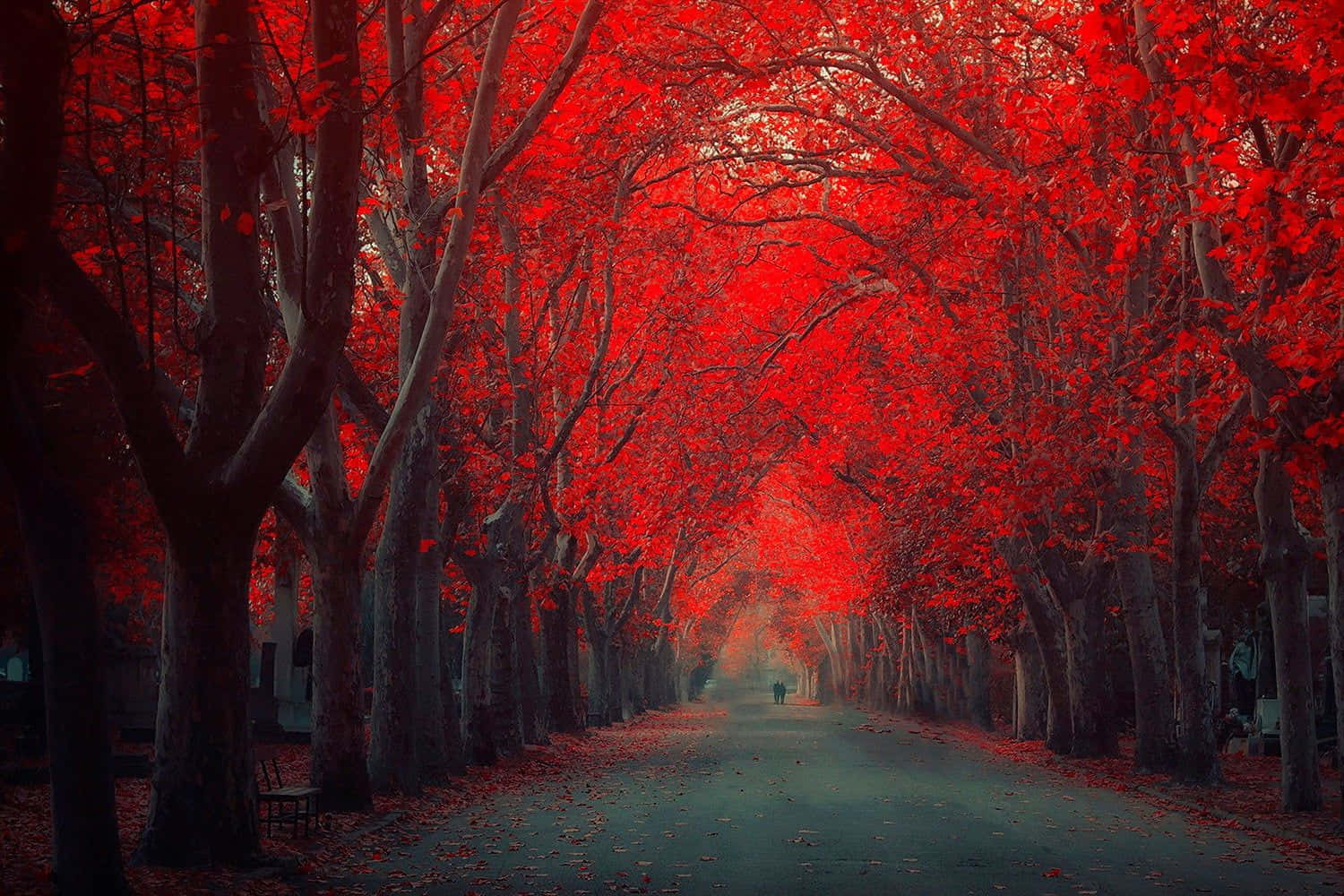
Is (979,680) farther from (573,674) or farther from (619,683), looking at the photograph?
(619,683)

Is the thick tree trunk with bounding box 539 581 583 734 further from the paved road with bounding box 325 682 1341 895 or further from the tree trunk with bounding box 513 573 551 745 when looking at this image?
the paved road with bounding box 325 682 1341 895

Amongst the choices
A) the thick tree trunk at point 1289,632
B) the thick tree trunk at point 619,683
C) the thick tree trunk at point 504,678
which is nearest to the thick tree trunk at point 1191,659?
the thick tree trunk at point 1289,632

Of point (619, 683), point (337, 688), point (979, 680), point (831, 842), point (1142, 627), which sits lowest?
point (619, 683)

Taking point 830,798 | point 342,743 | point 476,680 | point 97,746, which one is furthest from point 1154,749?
point 97,746

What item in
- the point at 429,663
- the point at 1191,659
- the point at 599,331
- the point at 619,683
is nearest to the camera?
the point at 429,663

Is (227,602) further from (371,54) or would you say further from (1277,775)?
(1277,775)

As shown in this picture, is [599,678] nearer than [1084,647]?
No

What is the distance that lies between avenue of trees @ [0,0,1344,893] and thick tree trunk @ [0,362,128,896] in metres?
0.03

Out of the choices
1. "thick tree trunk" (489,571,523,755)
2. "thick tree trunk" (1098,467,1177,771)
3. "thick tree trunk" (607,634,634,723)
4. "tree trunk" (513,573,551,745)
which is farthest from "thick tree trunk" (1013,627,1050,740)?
"thick tree trunk" (607,634,634,723)

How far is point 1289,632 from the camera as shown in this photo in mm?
15844

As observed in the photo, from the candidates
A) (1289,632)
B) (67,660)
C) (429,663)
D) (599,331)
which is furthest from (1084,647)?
(67,660)

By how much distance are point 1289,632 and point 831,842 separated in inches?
251

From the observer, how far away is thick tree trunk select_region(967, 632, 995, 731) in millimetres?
38938

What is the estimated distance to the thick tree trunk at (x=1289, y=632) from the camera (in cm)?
1562
